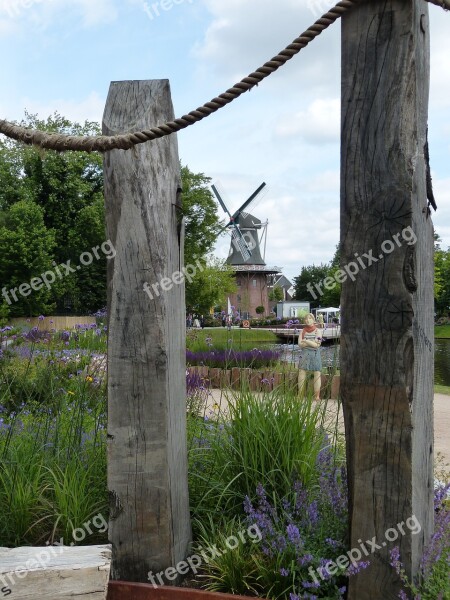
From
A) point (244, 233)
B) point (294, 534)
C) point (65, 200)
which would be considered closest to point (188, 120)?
point (294, 534)

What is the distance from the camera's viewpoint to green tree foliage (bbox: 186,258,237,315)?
39966 mm

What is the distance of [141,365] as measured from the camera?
8.13 feet

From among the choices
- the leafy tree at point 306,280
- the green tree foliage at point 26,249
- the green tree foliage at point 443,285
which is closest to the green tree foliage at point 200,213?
the green tree foliage at point 26,249

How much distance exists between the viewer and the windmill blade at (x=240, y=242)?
50531mm

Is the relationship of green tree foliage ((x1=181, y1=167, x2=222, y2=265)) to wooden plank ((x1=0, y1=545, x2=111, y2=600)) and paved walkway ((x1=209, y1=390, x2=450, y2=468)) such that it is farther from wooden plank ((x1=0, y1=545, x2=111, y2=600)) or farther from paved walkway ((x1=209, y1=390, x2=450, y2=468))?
wooden plank ((x1=0, y1=545, x2=111, y2=600))

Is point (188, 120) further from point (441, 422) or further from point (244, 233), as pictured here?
point (244, 233)

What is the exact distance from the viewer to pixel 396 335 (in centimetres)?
205

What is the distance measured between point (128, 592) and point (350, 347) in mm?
1268

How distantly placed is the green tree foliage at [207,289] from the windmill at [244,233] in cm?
356

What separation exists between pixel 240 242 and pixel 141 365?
50467 mm

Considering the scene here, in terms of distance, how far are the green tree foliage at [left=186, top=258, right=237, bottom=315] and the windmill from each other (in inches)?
140

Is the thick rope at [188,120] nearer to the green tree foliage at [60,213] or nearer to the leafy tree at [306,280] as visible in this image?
the green tree foliage at [60,213]

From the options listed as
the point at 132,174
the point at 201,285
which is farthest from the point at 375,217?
the point at 201,285

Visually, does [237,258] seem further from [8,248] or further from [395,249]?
[395,249]
